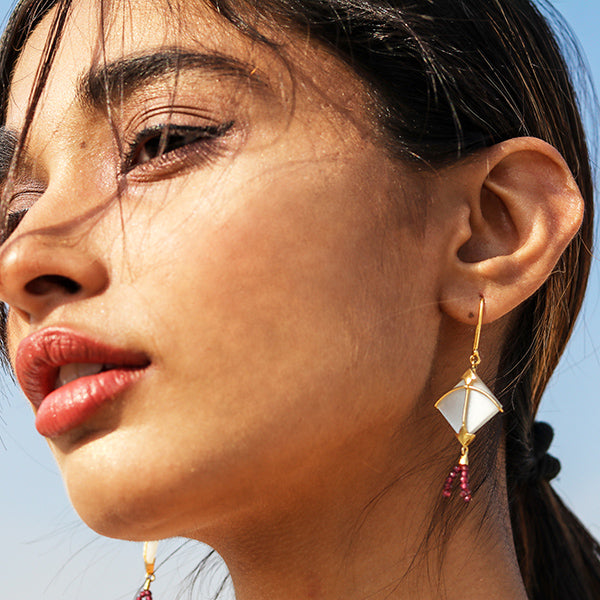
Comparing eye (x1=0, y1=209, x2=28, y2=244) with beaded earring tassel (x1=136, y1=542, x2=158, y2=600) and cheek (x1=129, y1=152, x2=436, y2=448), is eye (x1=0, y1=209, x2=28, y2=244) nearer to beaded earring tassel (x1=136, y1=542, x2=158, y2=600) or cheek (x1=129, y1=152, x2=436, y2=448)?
cheek (x1=129, y1=152, x2=436, y2=448)

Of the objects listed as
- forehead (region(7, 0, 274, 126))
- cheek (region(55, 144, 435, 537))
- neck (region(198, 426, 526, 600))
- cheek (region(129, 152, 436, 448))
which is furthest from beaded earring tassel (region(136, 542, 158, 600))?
forehead (region(7, 0, 274, 126))

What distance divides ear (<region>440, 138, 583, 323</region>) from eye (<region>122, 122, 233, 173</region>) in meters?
0.62

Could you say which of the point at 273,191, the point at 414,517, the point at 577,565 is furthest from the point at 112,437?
the point at 577,565

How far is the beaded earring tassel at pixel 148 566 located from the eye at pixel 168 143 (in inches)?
47.6

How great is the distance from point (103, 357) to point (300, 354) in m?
0.44

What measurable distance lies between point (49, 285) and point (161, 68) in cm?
57

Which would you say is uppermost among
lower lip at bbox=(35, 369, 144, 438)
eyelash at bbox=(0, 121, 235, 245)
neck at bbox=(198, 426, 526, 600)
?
eyelash at bbox=(0, 121, 235, 245)

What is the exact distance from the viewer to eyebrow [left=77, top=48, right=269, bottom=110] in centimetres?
225

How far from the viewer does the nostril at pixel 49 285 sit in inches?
85.4

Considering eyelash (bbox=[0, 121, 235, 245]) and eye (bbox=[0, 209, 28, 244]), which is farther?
eye (bbox=[0, 209, 28, 244])

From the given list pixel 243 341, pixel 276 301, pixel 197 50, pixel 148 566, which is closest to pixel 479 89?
pixel 197 50

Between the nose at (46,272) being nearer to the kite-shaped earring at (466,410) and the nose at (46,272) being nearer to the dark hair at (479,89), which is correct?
the dark hair at (479,89)

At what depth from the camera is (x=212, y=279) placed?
2070 mm

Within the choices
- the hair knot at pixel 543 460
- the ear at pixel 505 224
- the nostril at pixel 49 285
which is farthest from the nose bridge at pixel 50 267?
the hair knot at pixel 543 460
